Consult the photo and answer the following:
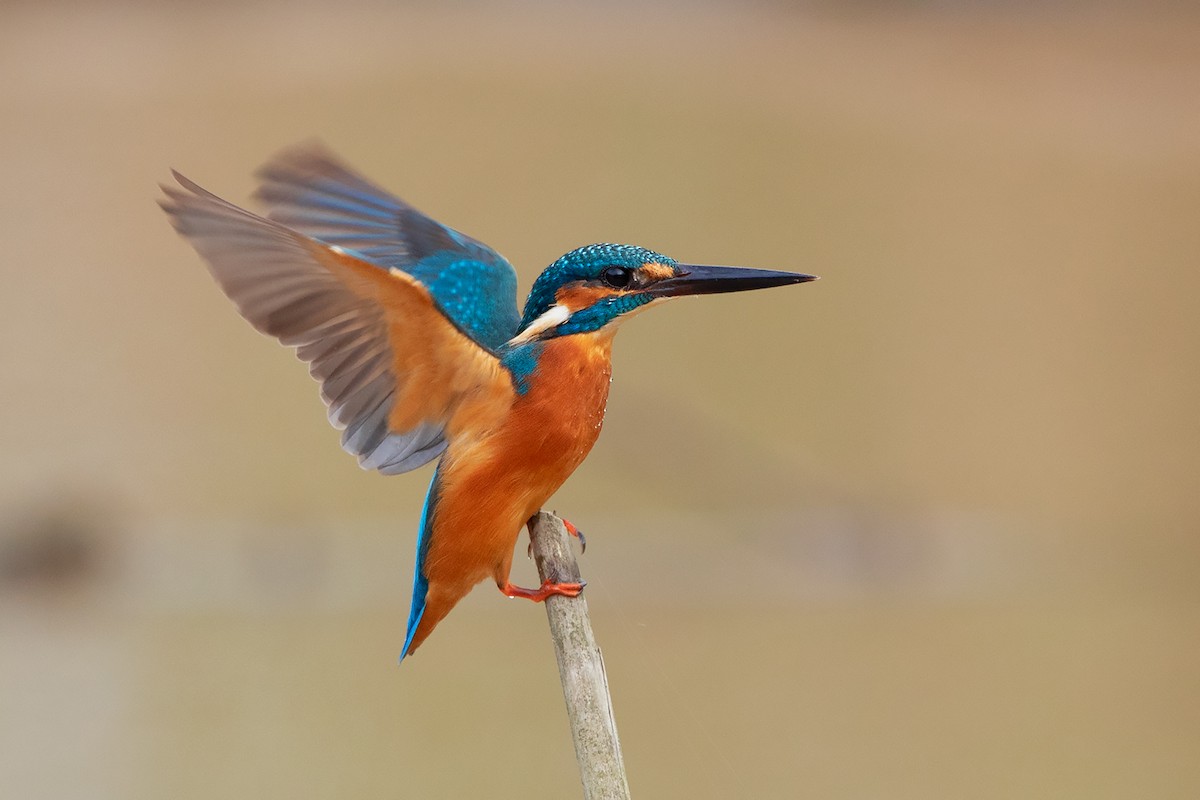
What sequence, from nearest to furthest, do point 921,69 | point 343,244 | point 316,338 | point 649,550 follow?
point 316,338
point 343,244
point 649,550
point 921,69

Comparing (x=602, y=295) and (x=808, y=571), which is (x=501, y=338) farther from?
(x=808, y=571)

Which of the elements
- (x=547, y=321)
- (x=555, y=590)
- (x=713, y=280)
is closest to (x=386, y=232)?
(x=547, y=321)

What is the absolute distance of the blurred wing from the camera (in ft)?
5.39

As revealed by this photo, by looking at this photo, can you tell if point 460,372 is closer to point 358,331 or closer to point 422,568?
point 358,331

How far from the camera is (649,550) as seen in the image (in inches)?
107

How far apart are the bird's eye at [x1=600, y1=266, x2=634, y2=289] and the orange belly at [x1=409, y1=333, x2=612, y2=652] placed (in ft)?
0.19

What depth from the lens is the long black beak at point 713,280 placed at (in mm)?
1377

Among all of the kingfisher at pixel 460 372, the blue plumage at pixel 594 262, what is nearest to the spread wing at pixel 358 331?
the kingfisher at pixel 460 372

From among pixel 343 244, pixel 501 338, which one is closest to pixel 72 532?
pixel 343 244

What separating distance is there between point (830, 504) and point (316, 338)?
1.70 m

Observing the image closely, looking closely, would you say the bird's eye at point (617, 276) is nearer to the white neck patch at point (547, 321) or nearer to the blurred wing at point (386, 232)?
the white neck patch at point (547, 321)

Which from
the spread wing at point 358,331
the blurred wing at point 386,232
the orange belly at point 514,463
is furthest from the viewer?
the blurred wing at point 386,232

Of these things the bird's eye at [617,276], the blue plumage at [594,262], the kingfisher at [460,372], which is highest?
the blue plumage at [594,262]

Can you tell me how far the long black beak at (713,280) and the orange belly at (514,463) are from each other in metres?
0.09
